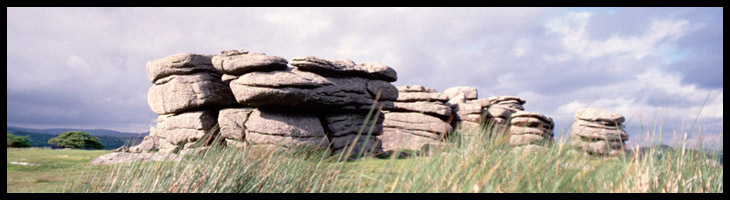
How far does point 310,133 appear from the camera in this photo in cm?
1361

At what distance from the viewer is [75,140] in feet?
56.4

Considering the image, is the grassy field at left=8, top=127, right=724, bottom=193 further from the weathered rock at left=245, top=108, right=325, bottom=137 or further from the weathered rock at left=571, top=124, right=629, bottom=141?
the weathered rock at left=571, top=124, right=629, bottom=141

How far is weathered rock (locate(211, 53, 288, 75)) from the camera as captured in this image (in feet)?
44.4

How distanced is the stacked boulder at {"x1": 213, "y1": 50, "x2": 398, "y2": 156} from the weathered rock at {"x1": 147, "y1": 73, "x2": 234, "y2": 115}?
0.52m

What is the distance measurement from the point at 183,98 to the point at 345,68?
5.45m

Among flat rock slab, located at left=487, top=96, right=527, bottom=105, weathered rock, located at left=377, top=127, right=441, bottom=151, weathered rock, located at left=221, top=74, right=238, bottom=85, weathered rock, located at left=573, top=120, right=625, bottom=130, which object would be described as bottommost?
weathered rock, located at left=377, top=127, right=441, bottom=151

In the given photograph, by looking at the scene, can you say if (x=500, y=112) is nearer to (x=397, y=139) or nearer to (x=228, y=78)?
(x=397, y=139)

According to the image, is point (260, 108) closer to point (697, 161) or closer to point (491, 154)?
point (491, 154)

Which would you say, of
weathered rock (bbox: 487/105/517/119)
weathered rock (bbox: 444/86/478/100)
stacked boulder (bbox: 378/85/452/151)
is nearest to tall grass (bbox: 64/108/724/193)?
stacked boulder (bbox: 378/85/452/151)

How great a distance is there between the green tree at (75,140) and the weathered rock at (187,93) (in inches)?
157

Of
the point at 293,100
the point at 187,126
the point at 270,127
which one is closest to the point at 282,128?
the point at 270,127

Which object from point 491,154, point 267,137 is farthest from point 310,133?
point 491,154

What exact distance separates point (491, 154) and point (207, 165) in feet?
11.4

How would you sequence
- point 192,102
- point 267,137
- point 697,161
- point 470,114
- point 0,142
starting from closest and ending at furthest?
point 0,142 → point 697,161 → point 267,137 → point 192,102 → point 470,114
